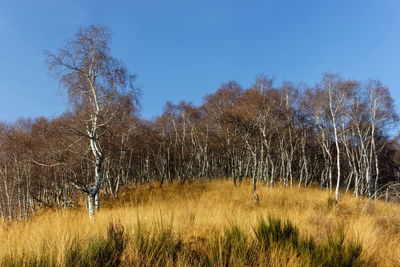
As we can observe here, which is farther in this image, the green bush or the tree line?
the tree line

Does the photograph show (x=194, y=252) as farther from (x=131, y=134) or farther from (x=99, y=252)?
(x=131, y=134)

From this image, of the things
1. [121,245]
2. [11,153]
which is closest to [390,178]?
[121,245]

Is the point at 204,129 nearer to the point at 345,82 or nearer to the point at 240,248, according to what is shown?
the point at 345,82

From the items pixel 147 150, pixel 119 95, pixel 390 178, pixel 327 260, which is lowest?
pixel 390 178

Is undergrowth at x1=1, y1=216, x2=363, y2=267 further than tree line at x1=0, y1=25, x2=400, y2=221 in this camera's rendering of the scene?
No

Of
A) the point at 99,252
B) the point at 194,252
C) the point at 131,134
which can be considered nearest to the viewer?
the point at 99,252

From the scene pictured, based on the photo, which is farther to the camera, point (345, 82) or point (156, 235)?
point (345, 82)

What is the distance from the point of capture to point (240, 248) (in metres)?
2.56

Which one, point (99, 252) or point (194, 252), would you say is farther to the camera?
point (194, 252)

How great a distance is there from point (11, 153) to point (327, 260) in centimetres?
1857

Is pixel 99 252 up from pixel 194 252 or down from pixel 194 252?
up

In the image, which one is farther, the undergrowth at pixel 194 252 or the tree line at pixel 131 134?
the tree line at pixel 131 134

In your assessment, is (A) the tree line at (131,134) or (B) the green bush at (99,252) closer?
(B) the green bush at (99,252)

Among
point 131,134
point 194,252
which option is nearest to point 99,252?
point 194,252
